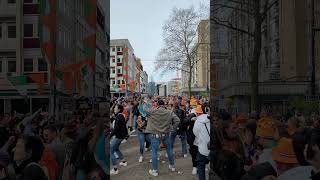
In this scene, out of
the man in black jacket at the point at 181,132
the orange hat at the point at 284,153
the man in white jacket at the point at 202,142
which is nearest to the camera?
the orange hat at the point at 284,153

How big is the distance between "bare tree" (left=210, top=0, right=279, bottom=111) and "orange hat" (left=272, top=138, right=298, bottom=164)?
308mm

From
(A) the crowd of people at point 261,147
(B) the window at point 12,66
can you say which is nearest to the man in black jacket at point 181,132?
(A) the crowd of people at point 261,147

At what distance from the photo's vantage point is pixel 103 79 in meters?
2.54

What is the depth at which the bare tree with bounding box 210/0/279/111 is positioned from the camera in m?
2.85

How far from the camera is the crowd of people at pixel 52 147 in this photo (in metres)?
2.16

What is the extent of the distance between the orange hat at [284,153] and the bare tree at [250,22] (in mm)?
308

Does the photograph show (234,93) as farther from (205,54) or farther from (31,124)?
(31,124)

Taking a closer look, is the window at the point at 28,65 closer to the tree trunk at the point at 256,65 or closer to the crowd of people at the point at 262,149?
the crowd of people at the point at 262,149

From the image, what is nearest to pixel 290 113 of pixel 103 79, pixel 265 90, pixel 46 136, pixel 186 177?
pixel 265 90

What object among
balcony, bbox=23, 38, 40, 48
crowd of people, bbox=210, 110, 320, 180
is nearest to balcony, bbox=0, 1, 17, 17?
balcony, bbox=23, 38, 40, 48

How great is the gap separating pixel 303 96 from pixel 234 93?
2.44 metres

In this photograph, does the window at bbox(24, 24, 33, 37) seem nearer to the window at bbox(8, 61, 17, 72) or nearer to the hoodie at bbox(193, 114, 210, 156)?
the window at bbox(8, 61, 17, 72)

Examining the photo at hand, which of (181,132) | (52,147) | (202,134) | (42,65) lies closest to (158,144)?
(181,132)

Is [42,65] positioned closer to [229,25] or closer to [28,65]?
[28,65]
